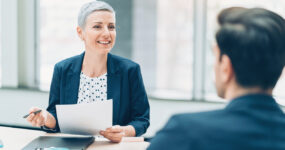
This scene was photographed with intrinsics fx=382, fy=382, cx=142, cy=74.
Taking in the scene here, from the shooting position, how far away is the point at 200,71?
370 centimetres

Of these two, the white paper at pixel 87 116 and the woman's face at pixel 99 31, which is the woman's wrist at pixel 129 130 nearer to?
the white paper at pixel 87 116

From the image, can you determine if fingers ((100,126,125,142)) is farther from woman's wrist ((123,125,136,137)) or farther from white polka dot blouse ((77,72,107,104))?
white polka dot blouse ((77,72,107,104))

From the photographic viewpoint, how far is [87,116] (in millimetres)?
1926

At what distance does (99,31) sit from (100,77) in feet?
0.93

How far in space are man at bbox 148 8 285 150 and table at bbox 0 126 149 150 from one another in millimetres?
910

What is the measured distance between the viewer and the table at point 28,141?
1921 mm

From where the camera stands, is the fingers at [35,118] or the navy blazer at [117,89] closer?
the fingers at [35,118]

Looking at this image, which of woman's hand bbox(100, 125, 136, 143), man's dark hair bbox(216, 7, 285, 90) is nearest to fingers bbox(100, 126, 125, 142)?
woman's hand bbox(100, 125, 136, 143)

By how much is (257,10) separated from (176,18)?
2.70m

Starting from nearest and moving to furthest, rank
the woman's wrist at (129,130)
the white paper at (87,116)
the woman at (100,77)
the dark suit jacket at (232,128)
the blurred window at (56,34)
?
the dark suit jacket at (232,128), the white paper at (87,116), the woman's wrist at (129,130), the woman at (100,77), the blurred window at (56,34)

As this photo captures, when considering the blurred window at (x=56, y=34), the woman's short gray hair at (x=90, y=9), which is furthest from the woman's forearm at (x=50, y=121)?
the blurred window at (x=56, y=34)

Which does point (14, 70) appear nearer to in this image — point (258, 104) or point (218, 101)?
point (218, 101)

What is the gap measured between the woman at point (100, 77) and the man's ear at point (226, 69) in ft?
4.04

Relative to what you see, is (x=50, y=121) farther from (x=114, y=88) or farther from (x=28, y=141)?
(x=114, y=88)
